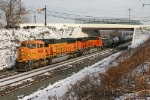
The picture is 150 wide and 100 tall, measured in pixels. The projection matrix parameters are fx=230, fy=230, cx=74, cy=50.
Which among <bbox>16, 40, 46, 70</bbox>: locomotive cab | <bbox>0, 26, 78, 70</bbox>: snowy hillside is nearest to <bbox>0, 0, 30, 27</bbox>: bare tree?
<bbox>0, 26, 78, 70</bbox>: snowy hillside

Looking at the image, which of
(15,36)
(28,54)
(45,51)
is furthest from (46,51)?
(15,36)

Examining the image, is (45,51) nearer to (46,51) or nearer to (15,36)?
(46,51)

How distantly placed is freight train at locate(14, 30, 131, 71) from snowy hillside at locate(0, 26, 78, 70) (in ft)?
12.6

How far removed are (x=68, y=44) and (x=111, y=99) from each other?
23.9m

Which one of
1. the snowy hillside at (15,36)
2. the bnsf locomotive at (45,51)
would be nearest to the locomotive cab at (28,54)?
the bnsf locomotive at (45,51)

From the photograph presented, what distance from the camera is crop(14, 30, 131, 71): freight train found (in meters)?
23.1

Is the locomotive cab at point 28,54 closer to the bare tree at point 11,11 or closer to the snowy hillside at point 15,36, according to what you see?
the snowy hillside at point 15,36

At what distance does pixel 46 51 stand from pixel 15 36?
14.6 metres

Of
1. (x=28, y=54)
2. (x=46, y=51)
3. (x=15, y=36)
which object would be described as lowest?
(x=28, y=54)

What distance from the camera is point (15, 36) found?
3881cm

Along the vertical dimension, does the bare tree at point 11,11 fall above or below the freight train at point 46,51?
above

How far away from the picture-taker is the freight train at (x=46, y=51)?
23.1 meters

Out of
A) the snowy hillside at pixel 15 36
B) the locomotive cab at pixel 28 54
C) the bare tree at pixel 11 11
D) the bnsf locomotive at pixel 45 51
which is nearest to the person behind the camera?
the locomotive cab at pixel 28 54

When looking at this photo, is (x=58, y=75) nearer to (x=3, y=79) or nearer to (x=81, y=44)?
(x=3, y=79)
